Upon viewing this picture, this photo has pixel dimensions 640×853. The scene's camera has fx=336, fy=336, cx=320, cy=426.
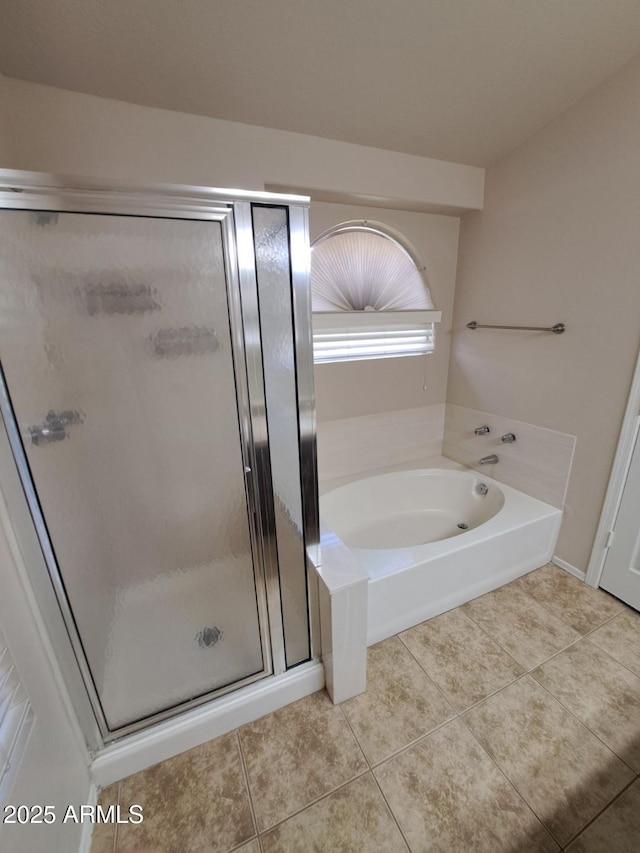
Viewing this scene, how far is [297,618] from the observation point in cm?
130

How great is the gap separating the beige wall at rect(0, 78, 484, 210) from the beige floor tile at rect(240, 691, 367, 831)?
6.79 feet

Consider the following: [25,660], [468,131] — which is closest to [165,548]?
[25,660]

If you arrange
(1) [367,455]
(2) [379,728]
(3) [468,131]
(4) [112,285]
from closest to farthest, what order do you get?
(4) [112,285] < (2) [379,728] < (3) [468,131] < (1) [367,455]

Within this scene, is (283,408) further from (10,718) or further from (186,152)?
(186,152)

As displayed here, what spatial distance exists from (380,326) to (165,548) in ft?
6.23

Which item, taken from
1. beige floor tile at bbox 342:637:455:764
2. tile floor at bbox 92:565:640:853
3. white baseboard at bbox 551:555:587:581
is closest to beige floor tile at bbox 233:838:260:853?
tile floor at bbox 92:565:640:853

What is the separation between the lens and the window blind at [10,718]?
665 mm

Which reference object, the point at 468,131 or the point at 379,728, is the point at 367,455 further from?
the point at 468,131

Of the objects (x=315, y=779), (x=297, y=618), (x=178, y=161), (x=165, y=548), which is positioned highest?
(x=178, y=161)

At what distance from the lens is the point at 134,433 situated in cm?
93

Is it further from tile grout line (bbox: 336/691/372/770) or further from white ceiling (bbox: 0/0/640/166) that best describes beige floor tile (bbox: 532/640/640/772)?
white ceiling (bbox: 0/0/640/166)

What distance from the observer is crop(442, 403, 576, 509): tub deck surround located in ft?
6.46

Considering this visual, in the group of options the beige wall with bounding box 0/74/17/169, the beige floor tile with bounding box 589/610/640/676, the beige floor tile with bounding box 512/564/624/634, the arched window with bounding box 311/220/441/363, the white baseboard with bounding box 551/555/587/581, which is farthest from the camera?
the arched window with bounding box 311/220/441/363

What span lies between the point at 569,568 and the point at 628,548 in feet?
1.19
